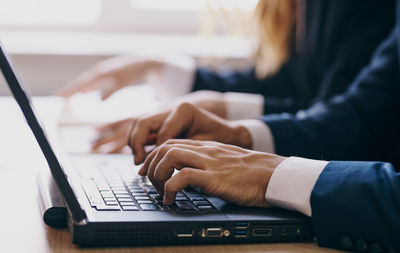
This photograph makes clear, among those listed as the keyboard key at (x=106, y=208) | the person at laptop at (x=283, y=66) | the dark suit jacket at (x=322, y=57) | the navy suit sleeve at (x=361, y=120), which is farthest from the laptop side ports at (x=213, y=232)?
the dark suit jacket at (x=322, y=57)

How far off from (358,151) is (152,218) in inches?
26.3

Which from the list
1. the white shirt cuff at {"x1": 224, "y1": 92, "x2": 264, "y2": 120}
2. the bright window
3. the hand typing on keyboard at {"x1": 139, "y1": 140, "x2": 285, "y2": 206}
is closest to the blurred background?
the bright window

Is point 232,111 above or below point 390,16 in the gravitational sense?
below

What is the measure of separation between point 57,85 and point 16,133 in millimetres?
926

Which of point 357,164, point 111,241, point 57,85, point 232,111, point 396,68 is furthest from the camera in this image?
point 57,85

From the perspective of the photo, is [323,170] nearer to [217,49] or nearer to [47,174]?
[47,174]

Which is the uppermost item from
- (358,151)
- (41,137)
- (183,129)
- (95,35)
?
(41,137)

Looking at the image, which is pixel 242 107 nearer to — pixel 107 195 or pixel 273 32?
pixel 273 32

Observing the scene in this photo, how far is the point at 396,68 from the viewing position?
121 centimetres

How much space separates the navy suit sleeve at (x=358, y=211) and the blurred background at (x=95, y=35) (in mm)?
1530

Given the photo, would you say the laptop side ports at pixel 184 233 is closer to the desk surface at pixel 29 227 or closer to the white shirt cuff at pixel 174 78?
the desk surface at pixel 29 227

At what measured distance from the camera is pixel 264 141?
3.36ft

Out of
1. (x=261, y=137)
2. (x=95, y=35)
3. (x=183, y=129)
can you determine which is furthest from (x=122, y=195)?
(x=95, y=35)

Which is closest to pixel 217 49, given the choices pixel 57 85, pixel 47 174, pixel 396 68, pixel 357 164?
pixel 57 85
